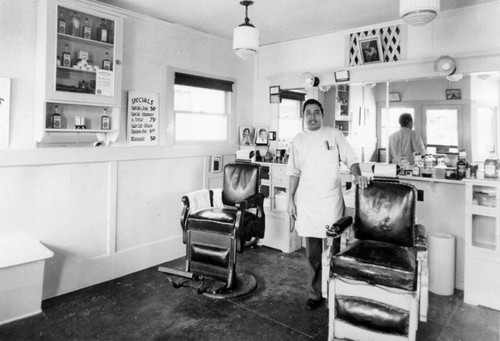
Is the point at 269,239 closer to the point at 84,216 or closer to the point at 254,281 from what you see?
the point at 254,281

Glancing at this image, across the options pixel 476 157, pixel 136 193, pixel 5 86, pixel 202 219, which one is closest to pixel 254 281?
pixel 202 219

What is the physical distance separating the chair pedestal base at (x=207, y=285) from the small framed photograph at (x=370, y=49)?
9.08 feet

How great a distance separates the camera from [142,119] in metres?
3.94

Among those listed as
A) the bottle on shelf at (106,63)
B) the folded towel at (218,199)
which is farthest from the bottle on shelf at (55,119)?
the folded towel at (218,199)

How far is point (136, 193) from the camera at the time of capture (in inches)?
155

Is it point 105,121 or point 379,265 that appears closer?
point 379,265

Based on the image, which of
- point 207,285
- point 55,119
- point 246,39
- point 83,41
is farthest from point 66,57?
point 207,285

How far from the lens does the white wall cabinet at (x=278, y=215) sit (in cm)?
452

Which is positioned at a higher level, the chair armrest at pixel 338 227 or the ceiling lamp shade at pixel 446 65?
the ceiling lamp shade at pixel 446 65

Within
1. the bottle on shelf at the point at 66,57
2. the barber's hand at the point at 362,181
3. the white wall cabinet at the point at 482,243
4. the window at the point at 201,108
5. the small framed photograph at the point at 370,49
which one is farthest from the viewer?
the window at the point at 201,108

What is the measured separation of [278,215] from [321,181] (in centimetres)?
167

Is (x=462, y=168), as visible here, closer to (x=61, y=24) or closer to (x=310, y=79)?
(x=310, y=79)

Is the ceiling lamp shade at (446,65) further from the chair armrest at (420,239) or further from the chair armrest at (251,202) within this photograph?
the chair armrest at (251,202)

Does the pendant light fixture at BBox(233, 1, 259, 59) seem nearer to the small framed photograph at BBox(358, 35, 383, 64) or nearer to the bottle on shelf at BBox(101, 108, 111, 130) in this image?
the bottle on shelf at BBox(101, 108, 111, 130)
